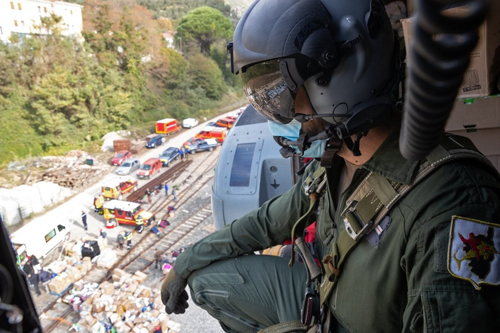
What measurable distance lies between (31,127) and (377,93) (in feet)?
55.1

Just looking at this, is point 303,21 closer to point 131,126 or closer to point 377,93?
point 377,93

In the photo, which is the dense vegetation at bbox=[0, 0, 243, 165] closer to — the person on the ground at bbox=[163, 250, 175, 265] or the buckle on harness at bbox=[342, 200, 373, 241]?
the person on the ground at bbox=[163, 250, 175, 265]

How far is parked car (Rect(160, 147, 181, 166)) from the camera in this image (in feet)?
47.0

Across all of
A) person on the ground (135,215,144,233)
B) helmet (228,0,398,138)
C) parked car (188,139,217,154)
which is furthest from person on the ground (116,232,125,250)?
helmet (228,0,398,138)

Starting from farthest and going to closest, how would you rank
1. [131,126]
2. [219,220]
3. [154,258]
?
[131,126]
[154,258]
[219,220]

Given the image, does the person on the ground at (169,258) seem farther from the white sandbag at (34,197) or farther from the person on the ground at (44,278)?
the white sandbag at (34,197)

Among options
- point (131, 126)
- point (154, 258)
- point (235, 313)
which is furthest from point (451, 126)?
point (131, 126)

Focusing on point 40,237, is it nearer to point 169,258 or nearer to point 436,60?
point 169,258

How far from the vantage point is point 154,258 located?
883 cm

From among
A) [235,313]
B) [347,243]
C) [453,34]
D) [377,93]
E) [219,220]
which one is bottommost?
[219,220]

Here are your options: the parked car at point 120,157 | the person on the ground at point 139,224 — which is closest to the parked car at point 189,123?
the parked car at point 120,157

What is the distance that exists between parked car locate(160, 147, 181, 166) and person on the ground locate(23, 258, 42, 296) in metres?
6.43

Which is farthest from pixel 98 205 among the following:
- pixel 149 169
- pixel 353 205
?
pixel 353 205

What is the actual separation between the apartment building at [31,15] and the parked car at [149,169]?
8289 millimetres
